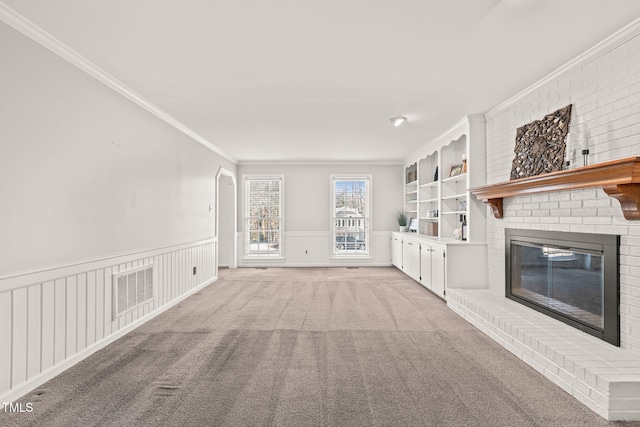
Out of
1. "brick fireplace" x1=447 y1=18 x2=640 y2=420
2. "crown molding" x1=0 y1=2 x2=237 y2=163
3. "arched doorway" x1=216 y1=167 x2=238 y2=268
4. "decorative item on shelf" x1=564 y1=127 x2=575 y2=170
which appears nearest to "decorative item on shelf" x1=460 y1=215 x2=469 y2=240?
"brick fireplace" x1=447 y1=18 x2=640 y2=420

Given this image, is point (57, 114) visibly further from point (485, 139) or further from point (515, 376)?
point (485, 139)

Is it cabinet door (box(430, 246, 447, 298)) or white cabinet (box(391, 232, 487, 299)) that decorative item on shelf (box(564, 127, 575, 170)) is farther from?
cabinet door (box(430, 246, 447, 298))

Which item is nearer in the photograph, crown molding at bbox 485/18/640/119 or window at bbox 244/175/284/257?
crown molding at bbox 485/18/640/119

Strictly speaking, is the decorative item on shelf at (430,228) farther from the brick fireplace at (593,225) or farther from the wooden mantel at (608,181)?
the wooden mantel at (608,181)

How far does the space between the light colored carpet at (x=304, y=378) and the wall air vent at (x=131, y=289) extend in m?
0.29

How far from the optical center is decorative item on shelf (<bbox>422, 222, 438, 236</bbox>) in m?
6.60

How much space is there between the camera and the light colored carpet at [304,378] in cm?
213

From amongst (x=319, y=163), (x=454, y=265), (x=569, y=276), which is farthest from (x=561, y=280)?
(x=319, y=163)

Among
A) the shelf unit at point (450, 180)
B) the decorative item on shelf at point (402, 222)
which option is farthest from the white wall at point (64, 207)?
the decorative item on shelf at point (402, 222)

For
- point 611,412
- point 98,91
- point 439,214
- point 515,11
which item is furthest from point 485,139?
point 98,91

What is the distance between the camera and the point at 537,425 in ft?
6.68

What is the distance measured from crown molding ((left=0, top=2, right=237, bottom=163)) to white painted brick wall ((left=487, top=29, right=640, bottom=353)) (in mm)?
4128

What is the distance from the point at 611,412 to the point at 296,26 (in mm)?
3099

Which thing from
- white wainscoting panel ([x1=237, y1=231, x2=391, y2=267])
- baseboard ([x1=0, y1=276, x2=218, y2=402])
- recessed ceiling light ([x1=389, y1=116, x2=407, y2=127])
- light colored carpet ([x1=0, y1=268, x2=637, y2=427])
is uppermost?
recessed ceiling light ([x1=389, y1=116, x2=407, y2=127])
